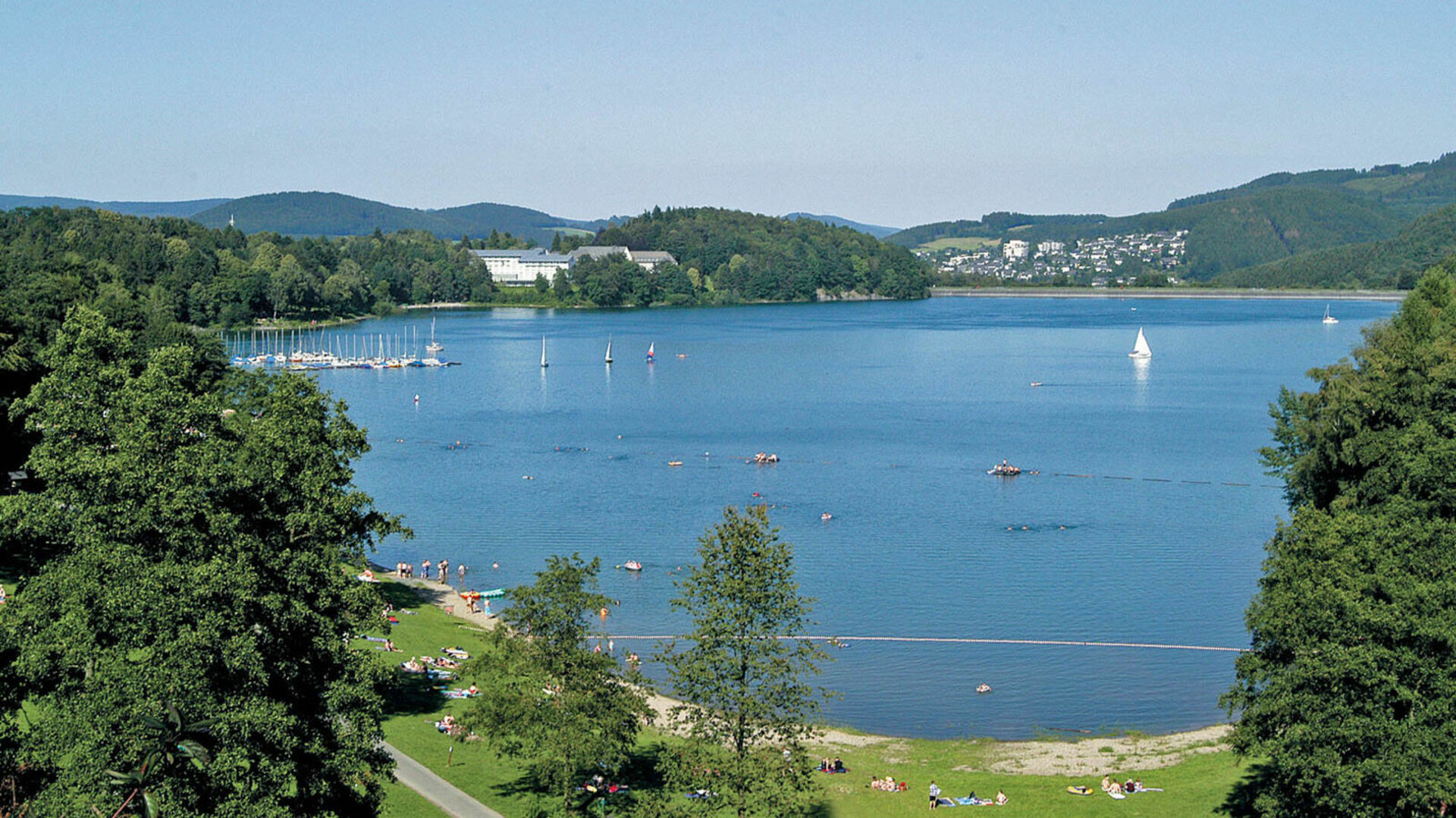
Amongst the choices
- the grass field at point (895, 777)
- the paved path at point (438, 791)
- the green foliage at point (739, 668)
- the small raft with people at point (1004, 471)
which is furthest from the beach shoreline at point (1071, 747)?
the small raft with people at point (1004, 471)

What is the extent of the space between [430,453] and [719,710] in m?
49.9

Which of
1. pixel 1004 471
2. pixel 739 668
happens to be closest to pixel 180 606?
pixel 739 668

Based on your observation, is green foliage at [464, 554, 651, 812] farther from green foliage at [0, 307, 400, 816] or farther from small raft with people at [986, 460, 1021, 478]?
small raft with people at [986, 460, 1021, 478]

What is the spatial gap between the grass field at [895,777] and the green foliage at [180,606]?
3950 millimetres

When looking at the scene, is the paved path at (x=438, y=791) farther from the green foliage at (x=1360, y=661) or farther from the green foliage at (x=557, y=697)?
the green foliage at (x=1360, y=661)

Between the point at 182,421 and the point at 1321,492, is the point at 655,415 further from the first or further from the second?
the point at 182,421

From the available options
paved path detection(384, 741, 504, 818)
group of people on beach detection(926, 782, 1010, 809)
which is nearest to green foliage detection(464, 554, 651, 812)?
paved path detection(384, 741, 504, 818)

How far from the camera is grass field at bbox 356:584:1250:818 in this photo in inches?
869

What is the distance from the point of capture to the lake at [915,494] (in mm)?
33969

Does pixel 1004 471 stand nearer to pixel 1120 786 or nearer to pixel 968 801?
pixel 1120 786

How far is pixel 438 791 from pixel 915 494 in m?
37.7

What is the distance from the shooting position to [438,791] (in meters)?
21.1

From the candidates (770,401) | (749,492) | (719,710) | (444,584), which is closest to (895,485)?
(749,492)

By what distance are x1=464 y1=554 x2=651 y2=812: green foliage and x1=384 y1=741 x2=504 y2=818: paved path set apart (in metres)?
1.01
